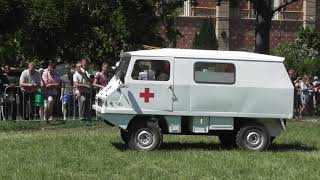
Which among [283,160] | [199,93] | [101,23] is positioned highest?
[101,23]

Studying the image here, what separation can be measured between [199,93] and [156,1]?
1484 centimetres

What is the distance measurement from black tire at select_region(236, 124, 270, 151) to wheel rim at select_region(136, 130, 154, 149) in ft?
6.32

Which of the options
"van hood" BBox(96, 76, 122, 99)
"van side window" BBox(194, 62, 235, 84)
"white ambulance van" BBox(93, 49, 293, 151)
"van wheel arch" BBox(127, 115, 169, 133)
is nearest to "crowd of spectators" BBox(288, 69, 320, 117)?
"white ambulance van" BBox(93, 49, 293, 151)

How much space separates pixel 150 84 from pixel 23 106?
8.79 metres

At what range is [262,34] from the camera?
29469 millimetres

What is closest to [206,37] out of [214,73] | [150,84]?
[214,73]

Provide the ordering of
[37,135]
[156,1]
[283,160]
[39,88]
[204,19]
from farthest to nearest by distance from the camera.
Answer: [204,19] < [156,1] < [39,88] < [37,135] < [283,160]

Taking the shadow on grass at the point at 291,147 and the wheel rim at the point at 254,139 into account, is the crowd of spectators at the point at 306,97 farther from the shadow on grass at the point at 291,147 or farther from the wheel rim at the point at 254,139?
the wheel rim at the point at 254,139

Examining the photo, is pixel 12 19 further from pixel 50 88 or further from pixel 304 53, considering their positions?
pixel 304 53

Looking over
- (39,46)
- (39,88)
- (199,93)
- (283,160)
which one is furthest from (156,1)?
(283,160)

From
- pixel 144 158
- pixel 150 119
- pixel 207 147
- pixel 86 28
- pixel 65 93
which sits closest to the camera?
pixel 144 158

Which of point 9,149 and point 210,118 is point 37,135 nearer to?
point 9,149

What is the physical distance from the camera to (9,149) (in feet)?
49.0

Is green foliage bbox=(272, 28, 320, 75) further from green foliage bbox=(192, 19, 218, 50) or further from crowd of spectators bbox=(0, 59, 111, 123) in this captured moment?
crowd of spectators bbox=(0, 59, 111, 123)
